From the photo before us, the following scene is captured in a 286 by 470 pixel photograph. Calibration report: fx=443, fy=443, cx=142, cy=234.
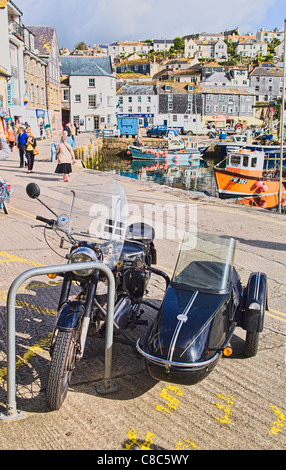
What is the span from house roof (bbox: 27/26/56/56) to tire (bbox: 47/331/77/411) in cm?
4791

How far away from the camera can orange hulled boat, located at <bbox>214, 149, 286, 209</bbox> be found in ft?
74.3

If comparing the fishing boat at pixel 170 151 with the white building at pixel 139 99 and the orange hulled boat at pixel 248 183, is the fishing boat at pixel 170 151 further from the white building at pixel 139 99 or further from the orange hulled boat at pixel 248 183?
the white building at pixel 139 99

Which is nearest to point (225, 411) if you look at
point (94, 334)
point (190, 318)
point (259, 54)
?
point (190, 318)

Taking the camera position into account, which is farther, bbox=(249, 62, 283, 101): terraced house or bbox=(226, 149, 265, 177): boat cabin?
bbox=(249, 62, 283, 101): terraced house

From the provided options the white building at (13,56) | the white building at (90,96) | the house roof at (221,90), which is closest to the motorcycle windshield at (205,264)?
the white building at (13,56)

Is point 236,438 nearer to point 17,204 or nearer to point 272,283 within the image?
point 272,283

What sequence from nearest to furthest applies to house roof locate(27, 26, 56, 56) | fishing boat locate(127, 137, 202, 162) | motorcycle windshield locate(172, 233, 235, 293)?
motorcycle windshield locate(172, 233, 235, 293), fishing boat locate(127, 137, 202, 162), house roof locate(27, 26, 56, 56)

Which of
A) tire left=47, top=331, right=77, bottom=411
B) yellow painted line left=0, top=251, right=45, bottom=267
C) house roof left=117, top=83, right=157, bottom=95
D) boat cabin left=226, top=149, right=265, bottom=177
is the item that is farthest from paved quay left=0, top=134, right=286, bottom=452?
house roof left=117, top=83, right=157, bottom=95

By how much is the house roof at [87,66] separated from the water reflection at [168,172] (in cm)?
2022

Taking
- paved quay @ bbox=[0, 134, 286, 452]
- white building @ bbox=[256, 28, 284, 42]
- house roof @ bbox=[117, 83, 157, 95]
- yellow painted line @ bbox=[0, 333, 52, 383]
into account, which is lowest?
paved quay @ bbox=[0, 134, 286, 452]

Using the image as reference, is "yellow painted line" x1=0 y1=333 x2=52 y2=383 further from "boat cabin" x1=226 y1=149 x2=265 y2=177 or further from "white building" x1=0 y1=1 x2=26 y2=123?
"white building" x1=0 y1=1 x2=26 y2=123

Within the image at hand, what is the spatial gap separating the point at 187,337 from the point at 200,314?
0.31m

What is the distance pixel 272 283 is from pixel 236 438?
12.4 ft

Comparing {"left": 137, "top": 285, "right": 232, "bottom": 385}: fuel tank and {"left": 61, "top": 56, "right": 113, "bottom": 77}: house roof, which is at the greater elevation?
{"left": 61, "top": 56, "right": 113, "bottom": 77}: house roof
